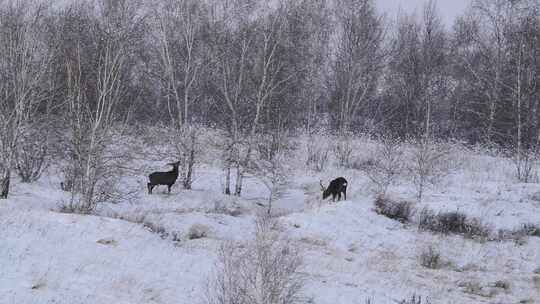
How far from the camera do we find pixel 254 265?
20.9ft

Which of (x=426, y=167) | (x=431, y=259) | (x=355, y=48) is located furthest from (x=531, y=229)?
(x=355, y=48)

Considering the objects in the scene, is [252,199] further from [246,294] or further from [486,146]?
[486,146]

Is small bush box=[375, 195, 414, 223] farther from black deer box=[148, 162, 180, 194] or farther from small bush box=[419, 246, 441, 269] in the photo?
black deer box=[148, 162, 180, 194]

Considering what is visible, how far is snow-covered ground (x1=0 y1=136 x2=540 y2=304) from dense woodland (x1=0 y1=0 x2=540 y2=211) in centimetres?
178

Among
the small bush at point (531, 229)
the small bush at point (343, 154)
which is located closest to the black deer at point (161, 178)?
the small bush at point (343, 154)

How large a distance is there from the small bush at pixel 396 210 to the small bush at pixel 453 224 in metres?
0.51

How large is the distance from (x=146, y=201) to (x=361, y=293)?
9752mm

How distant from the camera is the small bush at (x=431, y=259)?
36.2 ft

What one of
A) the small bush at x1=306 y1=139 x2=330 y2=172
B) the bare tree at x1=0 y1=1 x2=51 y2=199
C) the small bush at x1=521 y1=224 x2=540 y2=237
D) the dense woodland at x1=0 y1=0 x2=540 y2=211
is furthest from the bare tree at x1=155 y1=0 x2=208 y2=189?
the small bush at x1=521 y1=224 x2=540 y2=237

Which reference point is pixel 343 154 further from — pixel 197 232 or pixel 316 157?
pixel 197 232

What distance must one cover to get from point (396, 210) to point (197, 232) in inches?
269

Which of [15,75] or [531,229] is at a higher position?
[15,75]

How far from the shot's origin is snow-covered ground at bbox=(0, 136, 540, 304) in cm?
773

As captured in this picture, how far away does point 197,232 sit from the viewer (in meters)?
12.4
